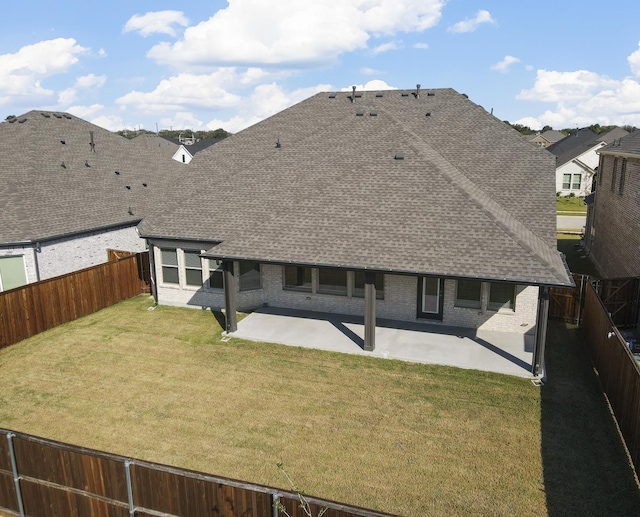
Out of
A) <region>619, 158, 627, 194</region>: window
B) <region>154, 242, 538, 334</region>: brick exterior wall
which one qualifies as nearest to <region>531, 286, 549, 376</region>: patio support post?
<region>154, 242, 538, 334</region>: brick exterior wall

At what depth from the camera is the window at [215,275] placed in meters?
19.7

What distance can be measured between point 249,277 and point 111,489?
12143 millimetres

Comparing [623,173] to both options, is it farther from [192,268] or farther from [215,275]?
[192,268]

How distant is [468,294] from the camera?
57.0ft

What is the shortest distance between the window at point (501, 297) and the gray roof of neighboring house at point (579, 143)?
43.9m

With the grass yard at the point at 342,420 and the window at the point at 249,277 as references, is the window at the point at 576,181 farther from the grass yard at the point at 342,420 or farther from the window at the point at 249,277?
the window at the point at 249,277

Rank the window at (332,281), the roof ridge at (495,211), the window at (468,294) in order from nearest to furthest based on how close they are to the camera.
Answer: the roof ridge at (495,211)
the window at (468,294)
the window at (332,281)

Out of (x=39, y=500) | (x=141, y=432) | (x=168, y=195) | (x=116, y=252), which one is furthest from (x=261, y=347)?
(x=116, y=252)

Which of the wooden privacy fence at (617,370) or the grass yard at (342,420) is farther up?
the wooden privacy fence at (617,370)

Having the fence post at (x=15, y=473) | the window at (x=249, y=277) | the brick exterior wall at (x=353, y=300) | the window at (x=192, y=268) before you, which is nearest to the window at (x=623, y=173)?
the brick exterior wall at (x=353, y=300)

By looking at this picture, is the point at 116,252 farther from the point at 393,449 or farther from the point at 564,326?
the point at 564,326

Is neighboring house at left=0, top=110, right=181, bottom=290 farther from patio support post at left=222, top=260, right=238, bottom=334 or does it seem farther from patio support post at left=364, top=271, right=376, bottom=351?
patio support post at left=364, top=271, right=376, bottom=351

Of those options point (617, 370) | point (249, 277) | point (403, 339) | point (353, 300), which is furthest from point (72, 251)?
point (617, 370)

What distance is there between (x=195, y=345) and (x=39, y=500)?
26.7 ft
